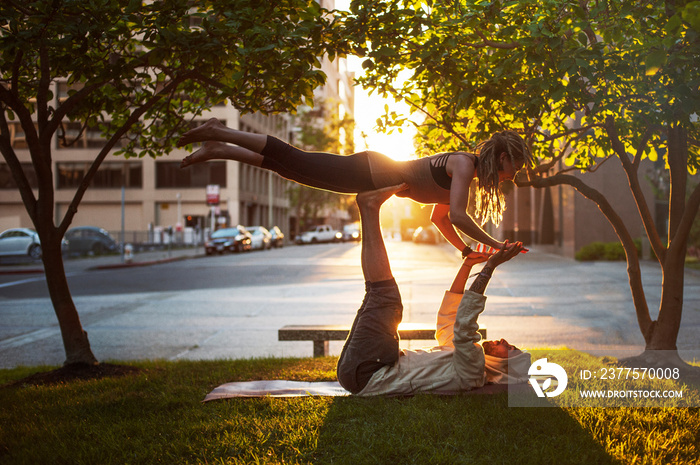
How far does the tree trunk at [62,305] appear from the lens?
19.9ft

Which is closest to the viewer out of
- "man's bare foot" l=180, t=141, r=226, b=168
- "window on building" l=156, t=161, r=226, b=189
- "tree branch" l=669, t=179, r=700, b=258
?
"man's bare foot" l=180, t=141, r=226, b=168

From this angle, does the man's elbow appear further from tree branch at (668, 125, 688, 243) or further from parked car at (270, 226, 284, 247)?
parked car at (270, 226, 284, 247)

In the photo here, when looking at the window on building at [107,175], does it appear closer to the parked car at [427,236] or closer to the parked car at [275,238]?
the parked car at [275,238]

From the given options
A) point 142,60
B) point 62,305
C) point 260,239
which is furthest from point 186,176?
point 142,60

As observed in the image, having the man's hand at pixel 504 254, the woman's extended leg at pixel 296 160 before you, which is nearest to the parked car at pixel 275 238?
the woman's extended leg at pixel 296 160

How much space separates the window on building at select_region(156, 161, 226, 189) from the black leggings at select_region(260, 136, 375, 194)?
51.4m

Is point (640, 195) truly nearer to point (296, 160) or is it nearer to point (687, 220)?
point (687, 220)

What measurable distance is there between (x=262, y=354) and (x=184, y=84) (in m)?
3.28

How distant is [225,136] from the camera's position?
456cm

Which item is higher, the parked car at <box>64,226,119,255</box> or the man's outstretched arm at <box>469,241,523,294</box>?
the man's outstretched arm at <box>469,241,523,294</box>

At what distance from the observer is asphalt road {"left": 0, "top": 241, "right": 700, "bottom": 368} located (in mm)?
8469

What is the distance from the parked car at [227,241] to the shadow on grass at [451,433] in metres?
32.5

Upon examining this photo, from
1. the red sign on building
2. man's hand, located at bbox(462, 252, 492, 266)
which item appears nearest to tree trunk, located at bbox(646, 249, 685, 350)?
man's hand, located at bbox(462, 252, 492, 266)

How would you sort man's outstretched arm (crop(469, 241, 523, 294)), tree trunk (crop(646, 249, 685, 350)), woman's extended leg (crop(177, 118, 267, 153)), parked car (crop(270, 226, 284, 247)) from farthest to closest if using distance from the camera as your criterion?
parked car (crop(270, 226, 284, 247))
tree trunk (crop(646, 249, 685, 350))
woman's extended leg (crop(177, 118, 267, 153))
man's outstretched arm (crop(469, 241, 523, 294))
